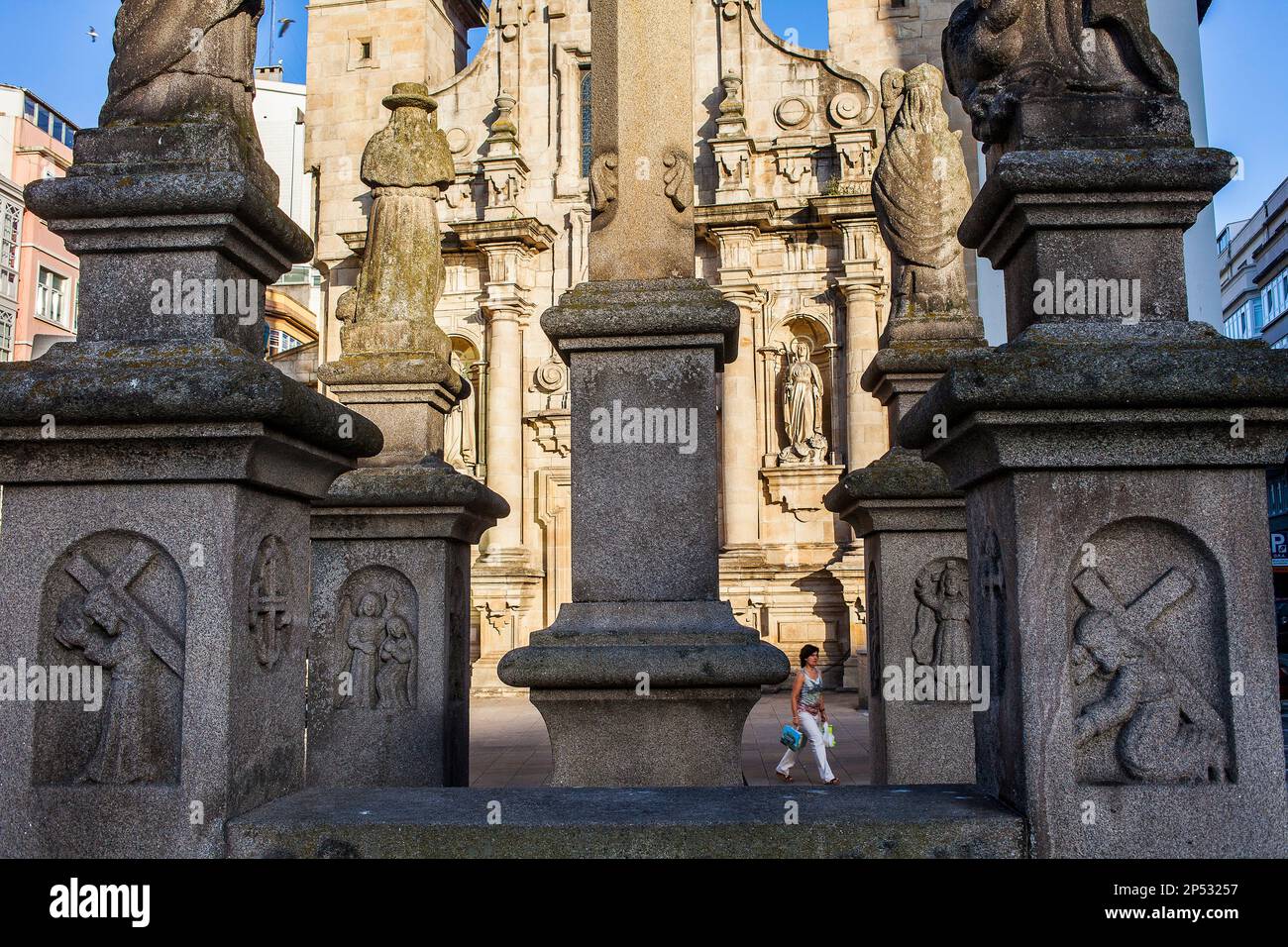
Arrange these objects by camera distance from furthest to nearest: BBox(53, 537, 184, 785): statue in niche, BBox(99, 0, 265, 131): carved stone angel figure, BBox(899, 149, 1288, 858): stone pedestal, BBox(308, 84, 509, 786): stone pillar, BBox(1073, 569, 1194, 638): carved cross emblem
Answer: BBox(308, 84, 509, 786): stone pillar, BBox(99, 0, 265, 131): carved stone angel figure, BBox(53, 537, 184, 785): statue in niche, BBox(1073, 569, 1194, 638): carved cross emblem, BBox(899, 149, 1288, 858): stone pedestal

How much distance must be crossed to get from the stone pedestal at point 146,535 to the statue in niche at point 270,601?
0.01 metres

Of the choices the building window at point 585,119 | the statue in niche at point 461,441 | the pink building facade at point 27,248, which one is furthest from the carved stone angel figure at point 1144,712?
the pink building facade at point 27,248

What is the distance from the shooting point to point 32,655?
10.7ft

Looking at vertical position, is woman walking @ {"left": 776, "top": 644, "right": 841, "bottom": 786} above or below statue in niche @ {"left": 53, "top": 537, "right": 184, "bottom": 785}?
below

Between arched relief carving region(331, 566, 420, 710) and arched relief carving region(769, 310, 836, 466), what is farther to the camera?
arched relief carving region(769, 310, 836, 466)

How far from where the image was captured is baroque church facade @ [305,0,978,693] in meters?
19.3

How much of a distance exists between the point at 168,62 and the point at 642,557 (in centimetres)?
278

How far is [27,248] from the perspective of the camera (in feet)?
118

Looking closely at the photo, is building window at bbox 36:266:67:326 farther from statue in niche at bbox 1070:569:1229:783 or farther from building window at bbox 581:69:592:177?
statue in niche at bbox 1070:569:1229:783

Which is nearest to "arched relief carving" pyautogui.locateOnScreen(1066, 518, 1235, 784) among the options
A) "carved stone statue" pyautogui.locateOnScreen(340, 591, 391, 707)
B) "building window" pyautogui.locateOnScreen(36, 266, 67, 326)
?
"carved stone statue" pyautogui.locateOnScreen(340, 591, 391, 707)

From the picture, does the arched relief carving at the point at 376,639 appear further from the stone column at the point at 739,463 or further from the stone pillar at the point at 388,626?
the stone column at the point at 739,463

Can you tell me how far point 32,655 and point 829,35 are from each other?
69.0 feet

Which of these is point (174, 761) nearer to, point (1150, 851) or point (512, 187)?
point (1150, 851)

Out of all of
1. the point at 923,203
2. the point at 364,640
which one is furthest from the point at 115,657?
the point at 923,203
